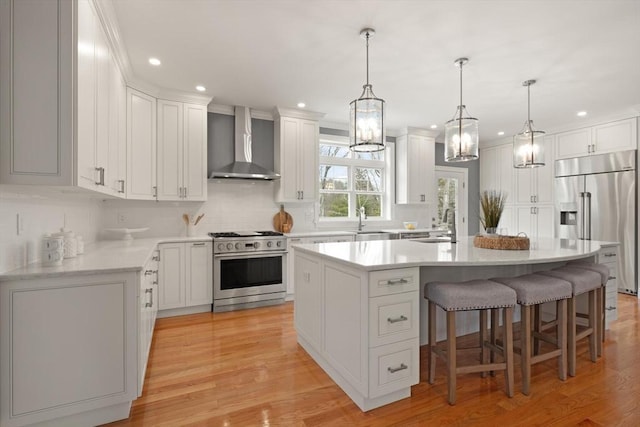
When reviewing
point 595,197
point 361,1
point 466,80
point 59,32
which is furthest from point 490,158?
point 59,32

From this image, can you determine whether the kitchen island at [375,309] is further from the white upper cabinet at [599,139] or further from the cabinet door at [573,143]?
the cabinet door at [573,143]

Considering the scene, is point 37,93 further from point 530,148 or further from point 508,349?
point 530,148

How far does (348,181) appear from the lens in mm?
5586

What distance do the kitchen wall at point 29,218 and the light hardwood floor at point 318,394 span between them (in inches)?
44.6

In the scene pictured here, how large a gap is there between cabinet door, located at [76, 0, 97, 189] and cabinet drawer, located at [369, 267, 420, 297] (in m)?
1.72

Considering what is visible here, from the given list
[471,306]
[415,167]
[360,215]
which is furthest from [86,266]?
[415,167]

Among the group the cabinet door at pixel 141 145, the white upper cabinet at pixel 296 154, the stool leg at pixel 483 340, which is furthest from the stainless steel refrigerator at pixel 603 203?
the cabinet door at pixel 141 145

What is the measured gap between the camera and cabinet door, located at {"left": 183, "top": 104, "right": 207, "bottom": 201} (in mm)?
4039

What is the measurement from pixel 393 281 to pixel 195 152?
10.3ft

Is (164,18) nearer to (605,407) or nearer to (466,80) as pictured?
(466,80)

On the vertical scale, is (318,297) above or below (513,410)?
above

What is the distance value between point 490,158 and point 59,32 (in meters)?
6.93

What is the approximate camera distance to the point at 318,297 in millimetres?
2521

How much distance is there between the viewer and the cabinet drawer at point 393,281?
1.92 meters
